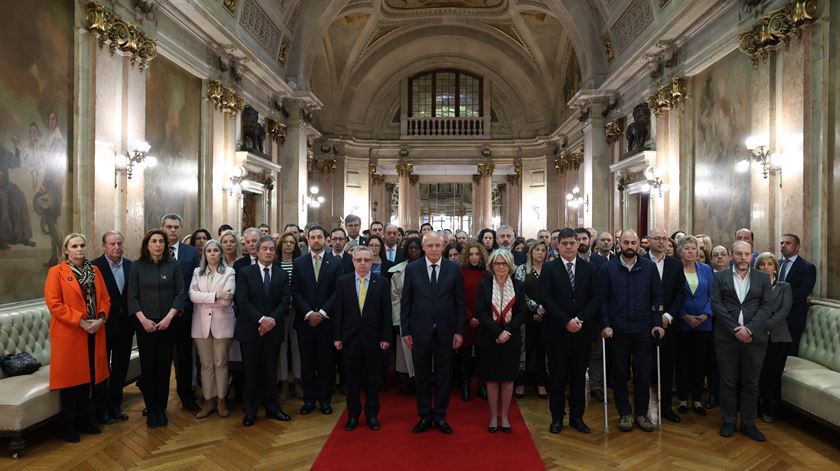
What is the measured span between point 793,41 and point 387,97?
1802 cm

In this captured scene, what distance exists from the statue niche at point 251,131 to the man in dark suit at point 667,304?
9.83 meters

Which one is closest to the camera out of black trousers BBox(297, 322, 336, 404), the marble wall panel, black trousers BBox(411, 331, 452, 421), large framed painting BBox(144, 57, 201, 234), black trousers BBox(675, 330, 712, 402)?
black trousers BBox(411, 331, 452, 421)

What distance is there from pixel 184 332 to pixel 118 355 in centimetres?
65

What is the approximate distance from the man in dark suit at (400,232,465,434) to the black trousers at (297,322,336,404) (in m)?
1.03

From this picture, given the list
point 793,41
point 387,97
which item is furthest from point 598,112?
point 387,97

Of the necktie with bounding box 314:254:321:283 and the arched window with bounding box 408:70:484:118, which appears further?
the arched window with bounding box 408:70:484:118

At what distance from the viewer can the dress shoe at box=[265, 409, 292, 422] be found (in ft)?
18.4

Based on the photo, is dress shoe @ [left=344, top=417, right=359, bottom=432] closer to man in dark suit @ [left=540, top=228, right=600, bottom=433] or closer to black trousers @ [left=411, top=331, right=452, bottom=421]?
black trousers @ [left=411, top=331, right=452, bottom=421]

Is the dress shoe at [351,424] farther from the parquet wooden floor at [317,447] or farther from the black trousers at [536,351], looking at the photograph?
the black trousers at [536,351]

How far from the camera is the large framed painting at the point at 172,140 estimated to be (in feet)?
30.2

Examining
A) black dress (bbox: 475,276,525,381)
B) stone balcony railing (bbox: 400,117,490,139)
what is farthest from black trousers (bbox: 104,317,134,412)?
stone balcony railing (bbox: 400,117,490,139)

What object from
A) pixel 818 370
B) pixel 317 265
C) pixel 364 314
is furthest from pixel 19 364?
pixel 818 370

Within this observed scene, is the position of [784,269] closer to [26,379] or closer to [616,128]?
[26,379]

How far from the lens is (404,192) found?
77.2 feet
